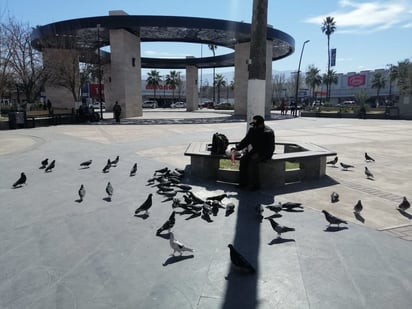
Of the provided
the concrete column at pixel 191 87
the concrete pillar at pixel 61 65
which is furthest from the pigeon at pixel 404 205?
the concrete column at pixel 191 87

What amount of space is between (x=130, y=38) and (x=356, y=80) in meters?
82.8

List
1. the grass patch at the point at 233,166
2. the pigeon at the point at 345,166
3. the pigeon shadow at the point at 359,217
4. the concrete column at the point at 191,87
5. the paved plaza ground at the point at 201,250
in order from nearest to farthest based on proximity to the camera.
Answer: the paved plaza ground at the point at 201,250
the pigeon shadow at the point at 359,217
the grass patch at the point at 233,166
the pigeon at the point at 345,166
the concrete column at the point at 191,87

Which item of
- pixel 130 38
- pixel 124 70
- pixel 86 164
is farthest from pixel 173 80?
pixel 86 164

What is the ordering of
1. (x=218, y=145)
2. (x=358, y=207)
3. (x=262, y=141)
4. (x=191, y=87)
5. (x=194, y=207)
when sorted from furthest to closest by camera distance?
(x=191, y=87)
(x=218, y=145)
(x=262, y=141)
(x=194, y=207)
(x=358, y=207)

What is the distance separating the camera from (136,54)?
111ft

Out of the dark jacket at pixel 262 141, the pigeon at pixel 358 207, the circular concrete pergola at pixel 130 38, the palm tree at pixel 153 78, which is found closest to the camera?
the pigeon at pixel 358 207

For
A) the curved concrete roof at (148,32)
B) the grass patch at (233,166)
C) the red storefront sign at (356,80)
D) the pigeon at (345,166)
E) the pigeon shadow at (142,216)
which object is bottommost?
the pigeon shadow at (142,216)

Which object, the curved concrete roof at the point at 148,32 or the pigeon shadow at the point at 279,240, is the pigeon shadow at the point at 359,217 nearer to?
the pigeon shadow at the point at 279,240

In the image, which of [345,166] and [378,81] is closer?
[345,166]

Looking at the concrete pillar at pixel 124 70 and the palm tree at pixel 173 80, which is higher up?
the palm tree at pixel 173 80

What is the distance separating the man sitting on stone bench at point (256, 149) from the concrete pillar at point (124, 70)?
2583 cm

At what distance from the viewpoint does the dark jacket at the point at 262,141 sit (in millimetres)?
6770

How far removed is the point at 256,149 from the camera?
6852 millimetres

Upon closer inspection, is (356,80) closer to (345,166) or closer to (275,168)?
(345,166)
